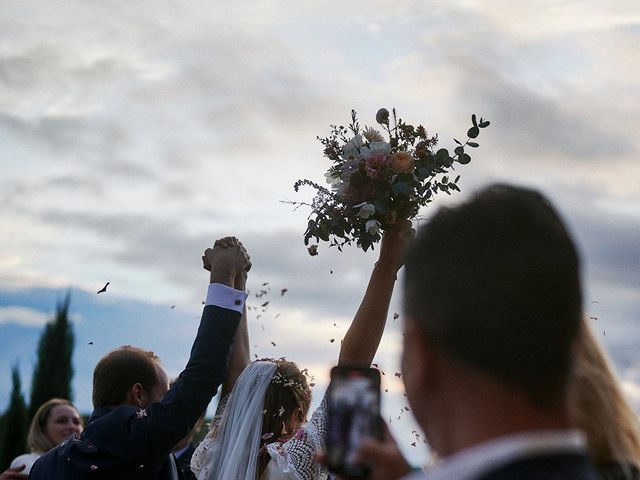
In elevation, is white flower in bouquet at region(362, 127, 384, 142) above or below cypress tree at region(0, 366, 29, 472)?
above

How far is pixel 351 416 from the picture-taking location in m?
2.21

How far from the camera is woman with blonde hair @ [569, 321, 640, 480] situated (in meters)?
2.73

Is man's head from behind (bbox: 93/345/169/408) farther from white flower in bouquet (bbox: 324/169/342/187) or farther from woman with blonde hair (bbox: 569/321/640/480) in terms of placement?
woman with blonde hair (bbox: 569/321/640/480)

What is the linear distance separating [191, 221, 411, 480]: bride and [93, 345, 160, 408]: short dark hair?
646 mm

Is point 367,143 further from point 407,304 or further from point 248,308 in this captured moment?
point 407,304

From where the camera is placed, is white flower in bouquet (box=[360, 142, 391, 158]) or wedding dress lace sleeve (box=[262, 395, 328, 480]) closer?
white flower in bouquet (box=[360, 142, 391, 158])

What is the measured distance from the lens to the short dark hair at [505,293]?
1805mm

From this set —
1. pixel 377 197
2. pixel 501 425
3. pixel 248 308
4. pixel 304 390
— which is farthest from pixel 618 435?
pixel 248 308

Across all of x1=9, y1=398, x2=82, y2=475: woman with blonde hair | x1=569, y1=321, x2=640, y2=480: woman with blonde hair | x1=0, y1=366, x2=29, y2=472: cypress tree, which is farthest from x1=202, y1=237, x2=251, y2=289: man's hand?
x1=0, y1=366, x2=29, y2=472: cypress tree

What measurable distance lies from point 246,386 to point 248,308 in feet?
2.05

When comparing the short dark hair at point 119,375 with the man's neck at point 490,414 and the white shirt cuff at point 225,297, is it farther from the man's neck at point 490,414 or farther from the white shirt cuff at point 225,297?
the man's neck at point 490,414

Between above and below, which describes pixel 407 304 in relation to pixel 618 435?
above

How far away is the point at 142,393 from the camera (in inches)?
211

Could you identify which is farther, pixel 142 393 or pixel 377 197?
pixel 142 393
